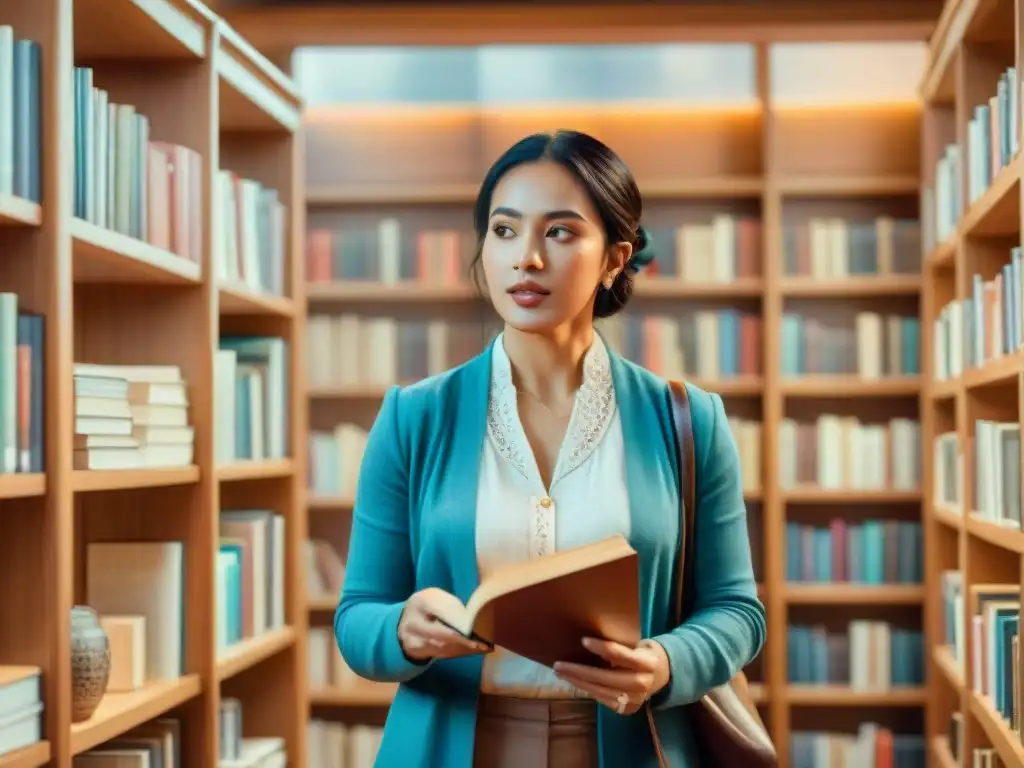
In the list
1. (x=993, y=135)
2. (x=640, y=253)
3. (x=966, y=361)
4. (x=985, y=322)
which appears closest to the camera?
(x=640, y=253)

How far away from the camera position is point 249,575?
149 inches

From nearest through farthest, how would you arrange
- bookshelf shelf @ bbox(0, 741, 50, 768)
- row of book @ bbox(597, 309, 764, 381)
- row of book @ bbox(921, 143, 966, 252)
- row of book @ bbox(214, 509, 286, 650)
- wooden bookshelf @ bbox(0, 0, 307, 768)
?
1. bookshelf shelf @ bbox(0, 741, 50, 768)
2. wooden bookshelf @ bbox(0, 0, 307, 768)
3. row of book @ bbox(214, 509, 286, 650)
4. row of book @ bbox(921, 143, 966, 252)
5. row of book @ bbox(597, 309, 764, 381)

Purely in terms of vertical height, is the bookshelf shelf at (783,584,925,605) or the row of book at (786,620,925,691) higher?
the bookshelf shelf at (783,584,925,605)

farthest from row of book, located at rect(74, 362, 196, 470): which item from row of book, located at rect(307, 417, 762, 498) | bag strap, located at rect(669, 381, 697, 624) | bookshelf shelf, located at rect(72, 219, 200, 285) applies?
row of book, located at rect(307, 417, 762, 498)

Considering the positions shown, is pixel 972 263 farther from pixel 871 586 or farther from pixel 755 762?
pixel 755 762

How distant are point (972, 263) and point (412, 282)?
230 centimetres

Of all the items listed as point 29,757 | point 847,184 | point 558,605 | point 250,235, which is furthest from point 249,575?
point 847,184

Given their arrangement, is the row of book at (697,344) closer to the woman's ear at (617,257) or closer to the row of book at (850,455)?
the row of book at (850,455)

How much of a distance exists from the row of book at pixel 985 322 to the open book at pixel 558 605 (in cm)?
160

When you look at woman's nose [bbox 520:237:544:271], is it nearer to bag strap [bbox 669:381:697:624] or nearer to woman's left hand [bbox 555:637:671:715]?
bag strap [bbox 669:381:697:624]

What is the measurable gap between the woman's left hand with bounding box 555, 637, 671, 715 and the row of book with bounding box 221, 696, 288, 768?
1.86 meters

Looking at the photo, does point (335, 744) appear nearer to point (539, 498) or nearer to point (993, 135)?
point (993, 135)

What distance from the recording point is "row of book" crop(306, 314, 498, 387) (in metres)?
5.52

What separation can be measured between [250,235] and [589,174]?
2.04m
